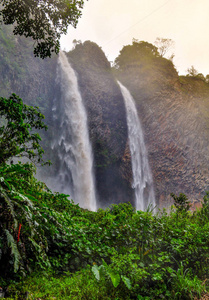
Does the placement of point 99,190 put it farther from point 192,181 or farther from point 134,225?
point 134,225

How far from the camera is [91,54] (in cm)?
2711

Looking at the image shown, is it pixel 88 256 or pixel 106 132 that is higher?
pixel 106 132

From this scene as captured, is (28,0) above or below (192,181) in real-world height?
below

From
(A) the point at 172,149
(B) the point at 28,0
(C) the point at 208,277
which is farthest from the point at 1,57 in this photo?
(C) the point at 208,277

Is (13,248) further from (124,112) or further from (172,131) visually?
(172,131)

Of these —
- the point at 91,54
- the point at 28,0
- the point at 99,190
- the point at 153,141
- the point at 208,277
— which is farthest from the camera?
the point at 91,54

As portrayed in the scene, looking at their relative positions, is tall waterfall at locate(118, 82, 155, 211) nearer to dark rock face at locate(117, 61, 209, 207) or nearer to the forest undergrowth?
dark rock face at locate(117, 61, 209, 207)

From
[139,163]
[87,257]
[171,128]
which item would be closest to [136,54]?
[171,128]

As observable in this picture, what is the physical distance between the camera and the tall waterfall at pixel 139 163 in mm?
22219

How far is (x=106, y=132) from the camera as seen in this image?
2258cm

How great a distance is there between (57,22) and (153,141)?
2114 cm

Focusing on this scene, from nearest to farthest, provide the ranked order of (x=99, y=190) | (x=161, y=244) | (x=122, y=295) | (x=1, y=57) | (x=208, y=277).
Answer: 1. (x=122, y=295)
2. (x=208, y=277)
3. (x=161, y=244)
4. (x=1, y=57)
5. (x=99, y=190)

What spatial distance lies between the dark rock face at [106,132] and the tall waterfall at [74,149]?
1.42 metres

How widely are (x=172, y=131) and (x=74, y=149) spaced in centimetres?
1345
